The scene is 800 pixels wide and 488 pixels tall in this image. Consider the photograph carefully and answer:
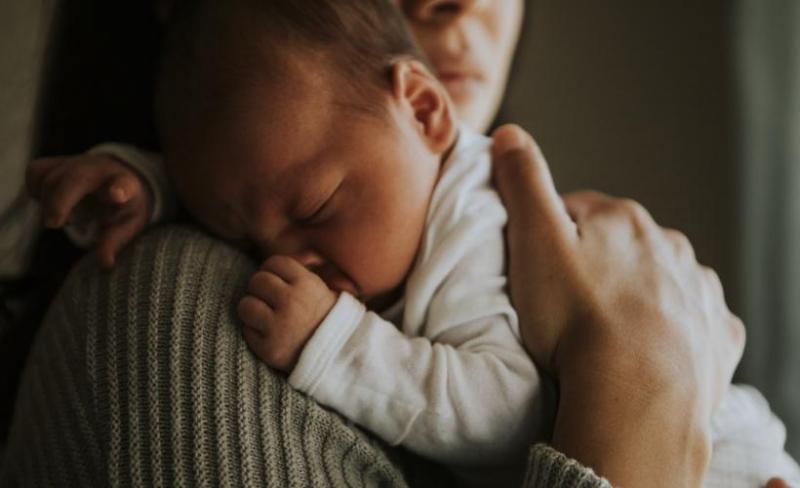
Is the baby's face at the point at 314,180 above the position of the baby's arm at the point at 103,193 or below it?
above

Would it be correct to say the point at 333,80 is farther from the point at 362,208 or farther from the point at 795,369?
the point at 795,369

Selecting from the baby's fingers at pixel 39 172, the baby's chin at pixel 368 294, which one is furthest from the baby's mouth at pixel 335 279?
the baby's fingers at pixel 39 172

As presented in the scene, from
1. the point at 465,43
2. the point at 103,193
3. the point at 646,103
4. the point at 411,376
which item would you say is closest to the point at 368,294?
the point at 411,376

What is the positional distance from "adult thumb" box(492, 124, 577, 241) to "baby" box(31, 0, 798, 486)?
1.4 inches

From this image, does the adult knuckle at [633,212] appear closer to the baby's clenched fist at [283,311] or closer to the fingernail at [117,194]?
the baby's clenched fist at [283,311]

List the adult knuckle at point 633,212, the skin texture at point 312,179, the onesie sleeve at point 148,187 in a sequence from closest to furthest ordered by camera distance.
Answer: the skin texture at point 312,179 → the onesie sleeve at point 148,187 → the adult knuckle at point 633,212

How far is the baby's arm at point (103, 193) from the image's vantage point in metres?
0.88

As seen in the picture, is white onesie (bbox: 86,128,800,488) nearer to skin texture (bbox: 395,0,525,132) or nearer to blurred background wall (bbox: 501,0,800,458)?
skin texture (bbox: 395,0,525,132)

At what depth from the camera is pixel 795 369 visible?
5.66ft

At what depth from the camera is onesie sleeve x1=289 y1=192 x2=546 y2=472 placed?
0.78 meters

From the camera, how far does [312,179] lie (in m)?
0.86

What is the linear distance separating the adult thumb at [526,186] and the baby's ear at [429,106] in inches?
3.3

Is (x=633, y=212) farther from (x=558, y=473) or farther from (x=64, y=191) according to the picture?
(x=64, y=191)

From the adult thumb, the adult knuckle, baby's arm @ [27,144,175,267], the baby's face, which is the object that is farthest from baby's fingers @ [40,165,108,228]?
the adult knuckle
